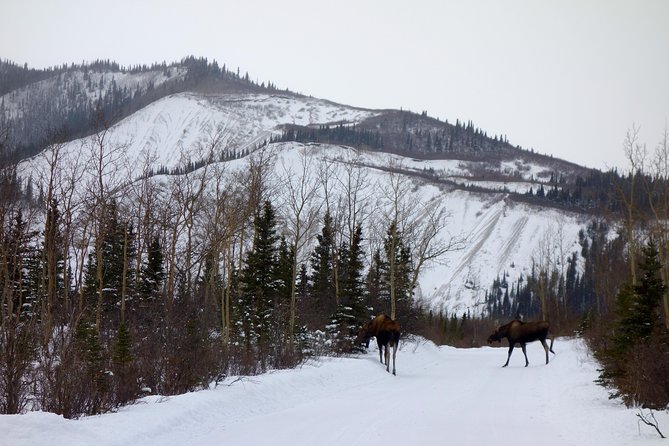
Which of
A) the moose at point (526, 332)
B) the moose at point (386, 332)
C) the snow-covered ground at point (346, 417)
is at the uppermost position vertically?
the snow-covered ground at point (346, 417)

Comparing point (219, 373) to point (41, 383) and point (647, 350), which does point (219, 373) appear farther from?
point (647, 350)

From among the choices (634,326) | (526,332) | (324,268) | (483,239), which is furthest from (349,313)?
(483,239)

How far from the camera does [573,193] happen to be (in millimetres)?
194500

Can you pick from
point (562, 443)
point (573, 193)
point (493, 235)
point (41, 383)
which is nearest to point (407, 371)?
point (562, 443)

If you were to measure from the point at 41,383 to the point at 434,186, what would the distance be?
622 ft

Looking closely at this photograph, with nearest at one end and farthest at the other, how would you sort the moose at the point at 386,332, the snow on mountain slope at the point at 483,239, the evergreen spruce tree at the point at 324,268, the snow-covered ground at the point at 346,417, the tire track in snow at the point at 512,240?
the snow-covered ground at the point at 346,417 < the moose at the point at 386,332 < the evergreen spruce tree at the point at 324,268 < the snow on mountain slope at the point at 483,239 < the tire track in snow at the point at 512,240

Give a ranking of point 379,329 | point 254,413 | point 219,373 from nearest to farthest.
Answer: point 254,413 < point 219,373 < point 379,329

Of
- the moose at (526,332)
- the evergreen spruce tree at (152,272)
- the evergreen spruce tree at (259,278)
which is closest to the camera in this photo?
the moose at (526,332)

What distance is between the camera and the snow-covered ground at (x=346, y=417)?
274 inches

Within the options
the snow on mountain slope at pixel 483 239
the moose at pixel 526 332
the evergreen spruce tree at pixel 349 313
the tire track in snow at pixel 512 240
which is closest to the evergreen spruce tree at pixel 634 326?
the moose at pixel 526 332

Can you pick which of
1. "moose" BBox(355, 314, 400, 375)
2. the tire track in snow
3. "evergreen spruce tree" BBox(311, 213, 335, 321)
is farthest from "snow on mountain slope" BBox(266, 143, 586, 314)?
"moose" BBox(355, 314, 400, 375)

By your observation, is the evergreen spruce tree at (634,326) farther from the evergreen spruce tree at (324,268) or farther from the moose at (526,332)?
the evergreen spruce tree at (324,268)

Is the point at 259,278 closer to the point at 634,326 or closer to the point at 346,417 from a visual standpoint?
the point at 634,326

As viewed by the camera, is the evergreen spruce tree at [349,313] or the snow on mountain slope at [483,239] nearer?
the evergreen spruce tree at [349,313]
